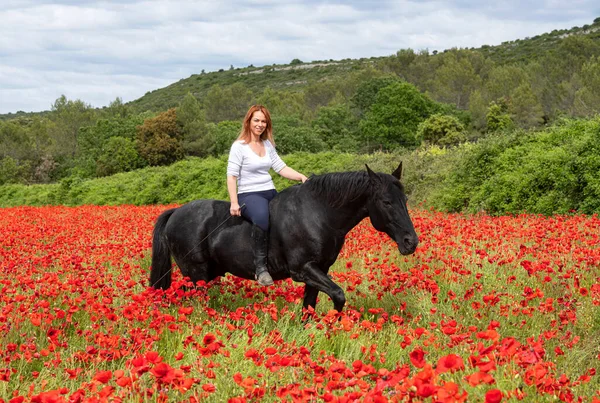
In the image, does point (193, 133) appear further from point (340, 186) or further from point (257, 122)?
point (340, 186)

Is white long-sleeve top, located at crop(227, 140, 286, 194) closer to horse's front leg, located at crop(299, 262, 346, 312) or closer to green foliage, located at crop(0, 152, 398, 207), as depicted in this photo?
horse's front leg, located at crop(299, 262, 346, 312)

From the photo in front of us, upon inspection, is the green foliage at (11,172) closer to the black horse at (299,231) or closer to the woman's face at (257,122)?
the black horse at (299,231)

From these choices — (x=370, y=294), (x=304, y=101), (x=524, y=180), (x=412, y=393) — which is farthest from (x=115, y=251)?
(x=304, y=101)

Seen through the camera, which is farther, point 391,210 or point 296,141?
point 296,141

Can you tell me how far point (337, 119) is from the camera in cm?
6919

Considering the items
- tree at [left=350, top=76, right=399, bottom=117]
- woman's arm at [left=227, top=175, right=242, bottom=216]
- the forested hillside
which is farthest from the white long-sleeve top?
tree at [left=350, top=76, right=399, bottom=117]

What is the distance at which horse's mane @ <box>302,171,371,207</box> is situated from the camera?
19.5ft

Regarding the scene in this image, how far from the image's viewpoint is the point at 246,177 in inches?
262

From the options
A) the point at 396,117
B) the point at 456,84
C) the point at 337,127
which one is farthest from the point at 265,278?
the point at 456,84

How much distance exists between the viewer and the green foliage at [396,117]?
207 feet

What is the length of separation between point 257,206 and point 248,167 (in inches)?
19.4

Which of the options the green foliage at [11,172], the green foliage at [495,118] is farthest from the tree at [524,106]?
the green foliage at [11,172]

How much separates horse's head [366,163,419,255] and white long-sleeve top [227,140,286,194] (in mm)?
1400

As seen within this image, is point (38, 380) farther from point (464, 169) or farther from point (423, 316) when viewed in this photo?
point (464, 169)
